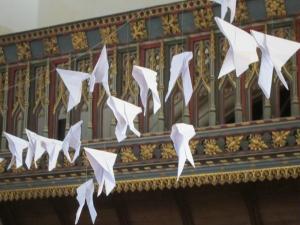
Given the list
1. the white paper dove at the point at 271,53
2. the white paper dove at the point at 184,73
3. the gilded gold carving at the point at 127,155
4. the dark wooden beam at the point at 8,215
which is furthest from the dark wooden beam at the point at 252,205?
the dark wooden beam at the point at 8,215

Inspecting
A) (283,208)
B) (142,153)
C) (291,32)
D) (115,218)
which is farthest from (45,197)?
(291,32)

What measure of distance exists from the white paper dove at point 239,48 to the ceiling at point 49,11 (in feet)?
16.6

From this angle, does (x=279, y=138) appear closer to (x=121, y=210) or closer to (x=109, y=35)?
(x=121, y=210)

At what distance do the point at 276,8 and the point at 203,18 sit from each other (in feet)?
2.68

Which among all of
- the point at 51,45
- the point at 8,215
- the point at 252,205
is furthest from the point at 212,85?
the point at 8,215

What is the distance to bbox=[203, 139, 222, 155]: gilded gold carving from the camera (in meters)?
7.14

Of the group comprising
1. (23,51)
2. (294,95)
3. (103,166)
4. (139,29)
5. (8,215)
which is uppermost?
(139,29)

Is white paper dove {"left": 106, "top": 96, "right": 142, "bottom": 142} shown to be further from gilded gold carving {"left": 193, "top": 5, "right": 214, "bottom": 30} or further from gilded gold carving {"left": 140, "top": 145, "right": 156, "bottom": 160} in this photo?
gilded gold carving {"left": 193, "top": 5, "right": 214, "bottom": 30}

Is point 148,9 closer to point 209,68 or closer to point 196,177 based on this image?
point 209,68

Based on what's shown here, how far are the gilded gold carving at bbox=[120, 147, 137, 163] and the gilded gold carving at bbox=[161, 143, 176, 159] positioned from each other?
33 centimetres

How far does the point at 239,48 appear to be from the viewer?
16.0 ft

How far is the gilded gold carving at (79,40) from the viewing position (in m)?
8.47

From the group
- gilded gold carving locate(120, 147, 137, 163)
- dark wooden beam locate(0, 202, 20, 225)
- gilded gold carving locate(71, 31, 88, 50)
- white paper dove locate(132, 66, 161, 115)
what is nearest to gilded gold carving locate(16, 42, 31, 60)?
gilded gold carving locate(71, 31, 88, 50)

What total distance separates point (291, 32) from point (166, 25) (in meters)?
1.43
